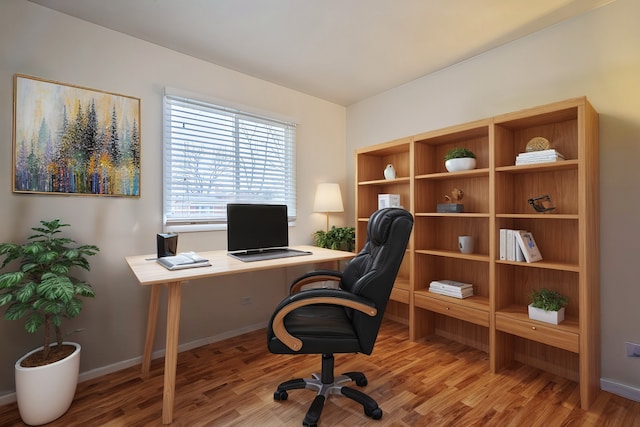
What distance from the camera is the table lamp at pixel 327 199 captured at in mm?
3365

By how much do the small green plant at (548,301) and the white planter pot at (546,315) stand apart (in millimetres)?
22

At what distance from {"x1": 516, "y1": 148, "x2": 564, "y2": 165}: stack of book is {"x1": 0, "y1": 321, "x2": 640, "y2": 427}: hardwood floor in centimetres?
153

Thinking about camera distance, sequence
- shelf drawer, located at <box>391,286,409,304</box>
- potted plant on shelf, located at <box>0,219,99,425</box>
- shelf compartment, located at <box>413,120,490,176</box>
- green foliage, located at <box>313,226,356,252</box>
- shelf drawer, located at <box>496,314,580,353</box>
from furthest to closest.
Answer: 1. green foliage, located at <box>313,226,356,252</box>
2. shelf drawer, located at <box>391,286,409,304</box>
3. shelf compartment, located at <box>413,120,490,176</box>
4. shelf drawer, located at <box>496,314,580,353</box>
5. potted plant on shelf, located at <box>0,219,99,425</box>

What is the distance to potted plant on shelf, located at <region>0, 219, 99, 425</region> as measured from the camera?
1.66 m

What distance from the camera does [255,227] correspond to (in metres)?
2.64

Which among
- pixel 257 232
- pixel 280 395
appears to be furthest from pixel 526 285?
pixel 257 232

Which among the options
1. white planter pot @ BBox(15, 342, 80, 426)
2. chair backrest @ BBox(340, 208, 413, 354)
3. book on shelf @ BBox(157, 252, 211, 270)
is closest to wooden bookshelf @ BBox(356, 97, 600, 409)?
chair backrest @ BBox(340, 208, 413, 354)

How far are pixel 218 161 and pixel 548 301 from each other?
2.82 meters

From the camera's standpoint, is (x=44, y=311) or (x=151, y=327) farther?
(x=151, y=327)

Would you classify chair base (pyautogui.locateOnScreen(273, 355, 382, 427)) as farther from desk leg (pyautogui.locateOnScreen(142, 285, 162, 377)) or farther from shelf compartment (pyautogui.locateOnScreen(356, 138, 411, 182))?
shelf compartment (pyautogui.locateOnScreen(356, 138, 411, 182))

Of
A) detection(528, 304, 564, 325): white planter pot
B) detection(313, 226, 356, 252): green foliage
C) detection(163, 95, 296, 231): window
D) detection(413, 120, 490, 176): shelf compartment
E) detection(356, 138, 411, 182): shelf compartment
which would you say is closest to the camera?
detection(528, 304, 564, 325): white planter pot

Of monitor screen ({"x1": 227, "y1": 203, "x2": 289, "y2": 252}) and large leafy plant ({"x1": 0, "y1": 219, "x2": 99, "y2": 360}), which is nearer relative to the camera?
large leafy plant ({"x1": 0, "y1": 219, "x2": 99, "y2": 360})

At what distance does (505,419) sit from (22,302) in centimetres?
277

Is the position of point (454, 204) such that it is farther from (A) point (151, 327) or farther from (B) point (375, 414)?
(A) point (151, 327)
